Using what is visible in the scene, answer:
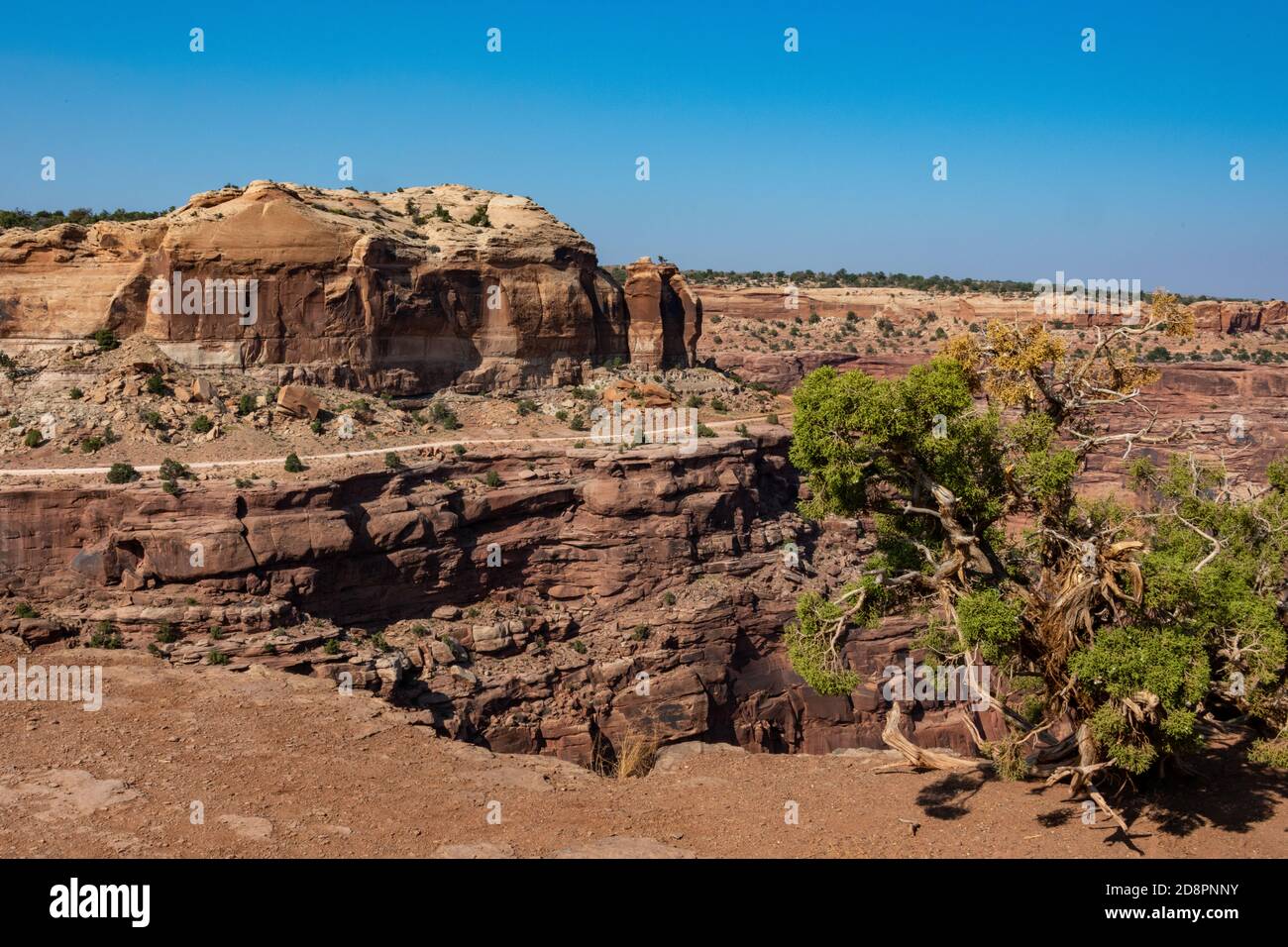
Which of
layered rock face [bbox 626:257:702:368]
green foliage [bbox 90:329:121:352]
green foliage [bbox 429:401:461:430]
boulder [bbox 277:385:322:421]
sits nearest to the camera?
boulder [bbox 277:385:322:421]

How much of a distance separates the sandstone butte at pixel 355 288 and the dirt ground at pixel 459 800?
A: 20.7m

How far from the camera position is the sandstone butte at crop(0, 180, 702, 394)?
44219 millimetres

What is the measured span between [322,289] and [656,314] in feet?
61.1

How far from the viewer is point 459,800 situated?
23.8 m

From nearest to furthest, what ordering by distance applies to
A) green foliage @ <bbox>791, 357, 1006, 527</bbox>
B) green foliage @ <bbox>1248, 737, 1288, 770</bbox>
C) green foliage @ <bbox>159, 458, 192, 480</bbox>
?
green foliage @ <bbox>1248, 737, 1288, 770</bbox> < green foliage @ <bbox>791, 357, 1006, 527</bbox> < green foliage @ <bbox>159, 458, 192, 480</bbox>

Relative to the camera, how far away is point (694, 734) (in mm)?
40156

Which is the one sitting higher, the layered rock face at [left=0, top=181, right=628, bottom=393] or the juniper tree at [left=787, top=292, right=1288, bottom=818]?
the layered rock face at [left=0, top=181, right=628, bottom=393]

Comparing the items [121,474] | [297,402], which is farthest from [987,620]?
[297,402]

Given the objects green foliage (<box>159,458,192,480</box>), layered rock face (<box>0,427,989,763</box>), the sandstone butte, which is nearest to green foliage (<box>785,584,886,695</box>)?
layered rock face (<box>0,427,989,763</box>)

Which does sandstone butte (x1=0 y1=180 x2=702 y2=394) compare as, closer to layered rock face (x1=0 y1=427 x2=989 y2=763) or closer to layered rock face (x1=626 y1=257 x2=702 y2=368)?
layered rock face (x1=626 y1=257 x2=702 y2=368)

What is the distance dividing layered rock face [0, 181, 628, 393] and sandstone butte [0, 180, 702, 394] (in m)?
0.06

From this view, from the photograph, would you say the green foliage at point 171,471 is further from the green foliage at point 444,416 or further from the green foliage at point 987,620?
the green foliage at point 987,620

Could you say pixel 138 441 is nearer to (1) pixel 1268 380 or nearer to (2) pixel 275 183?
(2) pixel 275 183

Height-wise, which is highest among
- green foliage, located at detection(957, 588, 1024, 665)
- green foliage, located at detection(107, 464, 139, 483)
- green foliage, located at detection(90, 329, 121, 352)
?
green foliage, located at detection(90, 329, 121, 352)
